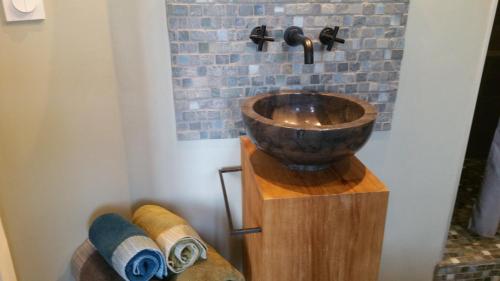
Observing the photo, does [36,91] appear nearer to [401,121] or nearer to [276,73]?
[276,73]

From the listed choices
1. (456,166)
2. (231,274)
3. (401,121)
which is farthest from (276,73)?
(456,166)

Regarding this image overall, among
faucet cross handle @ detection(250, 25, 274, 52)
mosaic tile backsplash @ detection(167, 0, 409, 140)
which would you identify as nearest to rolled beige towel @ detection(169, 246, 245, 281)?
mosaic tile backsplash @ detection(167, 0, 409, 140)

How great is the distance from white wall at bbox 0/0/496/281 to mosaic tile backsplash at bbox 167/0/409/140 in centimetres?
5

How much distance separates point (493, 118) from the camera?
2.70m

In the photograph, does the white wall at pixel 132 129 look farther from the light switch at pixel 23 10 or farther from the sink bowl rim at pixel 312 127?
the sink bowl rim at pixel 312 127

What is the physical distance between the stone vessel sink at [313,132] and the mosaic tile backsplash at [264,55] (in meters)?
0.12

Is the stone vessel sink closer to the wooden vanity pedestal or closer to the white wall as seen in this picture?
the wooden vanity pedestal

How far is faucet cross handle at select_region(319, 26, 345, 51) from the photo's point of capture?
1.24 metres

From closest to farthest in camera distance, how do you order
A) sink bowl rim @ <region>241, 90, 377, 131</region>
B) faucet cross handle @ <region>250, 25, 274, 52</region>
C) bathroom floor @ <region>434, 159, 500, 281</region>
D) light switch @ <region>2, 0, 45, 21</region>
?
sink bowl rim @ <region>241, 90, 377, 131</region> → light switch @ <region>2, 0, 45, 21</region> → faucet cross handle @ <region>250, 25, 274, 52</region> → bathroom floor @ <region>434, 159, 500, 281</region>

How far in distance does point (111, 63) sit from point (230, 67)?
38 centimetres

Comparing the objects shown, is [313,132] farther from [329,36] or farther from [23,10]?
[23,10]

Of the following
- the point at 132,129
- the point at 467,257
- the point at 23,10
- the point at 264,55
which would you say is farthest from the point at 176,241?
the point at 467,257

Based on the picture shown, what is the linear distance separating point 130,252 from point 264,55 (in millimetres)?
744

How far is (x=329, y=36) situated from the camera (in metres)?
1.26
